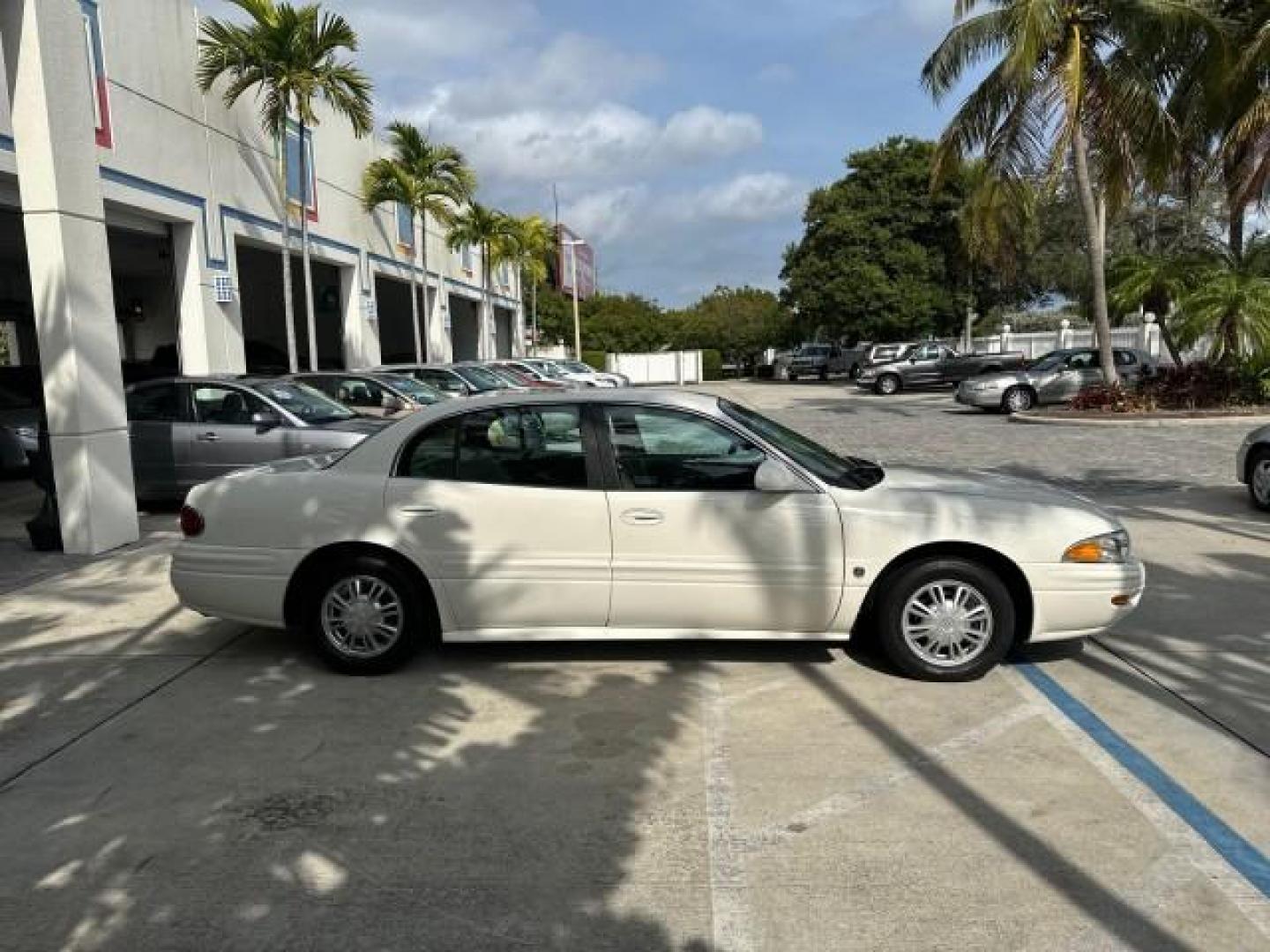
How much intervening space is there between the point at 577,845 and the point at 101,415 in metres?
6.86

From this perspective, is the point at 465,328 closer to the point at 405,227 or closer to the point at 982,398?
the point at 405,227

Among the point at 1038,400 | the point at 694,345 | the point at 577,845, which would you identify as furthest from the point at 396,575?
the point at 694,345

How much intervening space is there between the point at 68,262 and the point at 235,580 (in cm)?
439

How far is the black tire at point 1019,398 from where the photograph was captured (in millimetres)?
22688

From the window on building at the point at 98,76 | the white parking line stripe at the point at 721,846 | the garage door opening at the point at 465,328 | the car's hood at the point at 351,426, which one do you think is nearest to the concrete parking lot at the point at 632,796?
the white parking line stripe at the point at 721,846

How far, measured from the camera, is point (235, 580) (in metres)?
5.29

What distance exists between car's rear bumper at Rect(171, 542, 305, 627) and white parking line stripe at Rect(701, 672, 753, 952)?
2.27 m

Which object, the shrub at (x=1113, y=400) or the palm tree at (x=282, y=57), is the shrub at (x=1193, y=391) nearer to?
the shrub at (x=1113, y=400)

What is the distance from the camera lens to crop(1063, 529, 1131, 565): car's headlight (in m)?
4.91

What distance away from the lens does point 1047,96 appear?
18906 mm

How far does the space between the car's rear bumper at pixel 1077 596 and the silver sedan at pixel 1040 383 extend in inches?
718

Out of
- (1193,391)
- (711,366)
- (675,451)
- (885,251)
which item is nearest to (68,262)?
(675,451)

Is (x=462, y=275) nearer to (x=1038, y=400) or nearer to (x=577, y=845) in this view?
(x=1038, y=400)

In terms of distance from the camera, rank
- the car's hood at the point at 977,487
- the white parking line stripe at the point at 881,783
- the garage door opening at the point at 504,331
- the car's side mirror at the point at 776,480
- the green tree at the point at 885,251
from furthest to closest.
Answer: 1. the garage door opening at the point at 504,331
2. the green tree at the point at 885,251
3. the car's hood at the point at 977,487
4. the car's side mirror at the point at 776,480
5. the white parking line stripe at the point at 881,783
